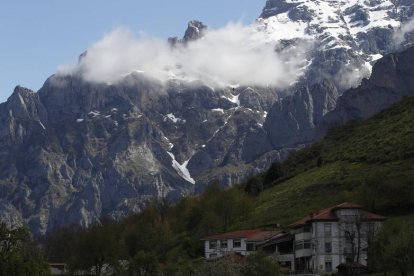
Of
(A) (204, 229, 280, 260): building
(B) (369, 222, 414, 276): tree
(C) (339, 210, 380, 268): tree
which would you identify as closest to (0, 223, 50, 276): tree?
(B) (369, 222, 414, 276): tree

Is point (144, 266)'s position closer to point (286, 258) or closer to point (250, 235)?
point (250, 235)

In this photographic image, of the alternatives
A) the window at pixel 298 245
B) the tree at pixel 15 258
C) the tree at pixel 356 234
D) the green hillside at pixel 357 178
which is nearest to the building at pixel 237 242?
the window at pixel 298 245

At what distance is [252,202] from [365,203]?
125 feet

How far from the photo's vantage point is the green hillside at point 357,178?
12634cm

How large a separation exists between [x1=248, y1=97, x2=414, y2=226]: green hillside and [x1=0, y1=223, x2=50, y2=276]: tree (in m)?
61.7

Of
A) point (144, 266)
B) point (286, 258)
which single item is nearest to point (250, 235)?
point (286, 258)

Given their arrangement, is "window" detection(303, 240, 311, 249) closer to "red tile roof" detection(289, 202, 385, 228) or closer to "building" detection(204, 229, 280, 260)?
"red tile roof" detection(289, 202, 385, 228)

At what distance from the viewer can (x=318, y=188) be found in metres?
153

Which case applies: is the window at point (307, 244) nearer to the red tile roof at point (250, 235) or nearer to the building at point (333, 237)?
the building at point (333, 237)

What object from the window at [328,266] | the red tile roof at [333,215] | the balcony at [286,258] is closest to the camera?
the red tile roof at [333,215]

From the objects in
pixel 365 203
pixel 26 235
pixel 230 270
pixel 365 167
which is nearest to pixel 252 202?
pixel 365 167

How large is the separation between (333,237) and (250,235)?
65.0 feet

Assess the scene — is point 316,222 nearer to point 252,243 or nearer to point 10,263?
point 252,243

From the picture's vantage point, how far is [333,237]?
116688 mm
